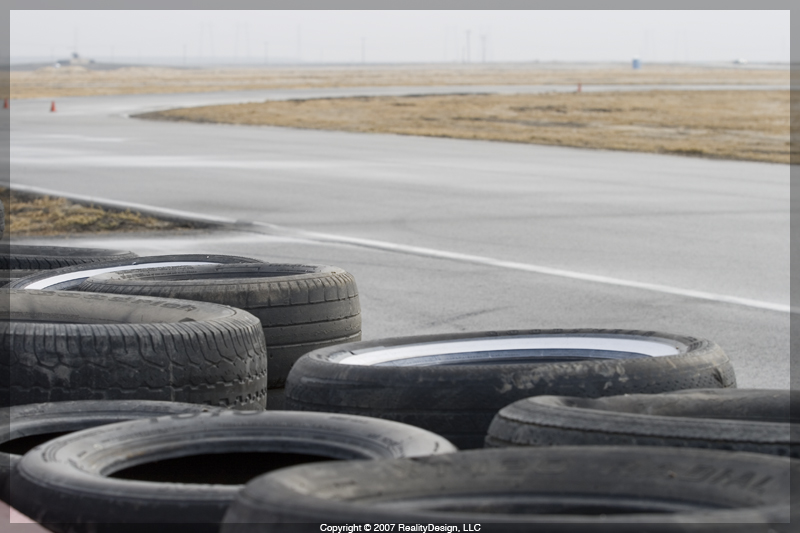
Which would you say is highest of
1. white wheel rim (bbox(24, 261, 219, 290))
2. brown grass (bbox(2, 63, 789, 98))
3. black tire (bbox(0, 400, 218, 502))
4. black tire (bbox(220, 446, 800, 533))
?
brown grass (bbox(2, 63, 789, 98))

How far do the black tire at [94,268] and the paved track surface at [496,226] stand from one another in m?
1.61

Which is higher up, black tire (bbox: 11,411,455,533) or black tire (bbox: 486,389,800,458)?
black tire (bbox: 486,389,800,458)

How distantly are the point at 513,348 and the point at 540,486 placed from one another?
218cm

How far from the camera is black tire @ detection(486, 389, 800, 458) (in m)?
2.48

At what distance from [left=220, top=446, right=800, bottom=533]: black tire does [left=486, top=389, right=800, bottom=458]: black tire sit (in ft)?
1.25

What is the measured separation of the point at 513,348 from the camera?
13.6 ft

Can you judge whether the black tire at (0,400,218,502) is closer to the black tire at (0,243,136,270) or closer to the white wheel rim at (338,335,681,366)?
the white wheel rim at (338,335,681,366)

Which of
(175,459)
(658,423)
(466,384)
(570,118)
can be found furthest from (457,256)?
(570,118)

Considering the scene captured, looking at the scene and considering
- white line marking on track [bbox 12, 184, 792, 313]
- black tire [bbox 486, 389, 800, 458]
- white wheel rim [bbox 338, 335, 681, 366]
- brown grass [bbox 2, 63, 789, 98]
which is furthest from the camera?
brown grass [bbox 2, 63, 789, 98]

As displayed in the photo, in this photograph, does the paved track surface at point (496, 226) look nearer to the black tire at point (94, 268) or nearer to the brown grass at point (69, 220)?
the brown grass at point (69, 220)

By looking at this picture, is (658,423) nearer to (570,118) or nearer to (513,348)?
(513,348)

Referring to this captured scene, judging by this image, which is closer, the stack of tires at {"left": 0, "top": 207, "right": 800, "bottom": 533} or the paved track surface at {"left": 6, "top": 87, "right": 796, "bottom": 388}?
the stack of tires at {"left": 0, "top": 207, "right": 800, "bottom": 533}

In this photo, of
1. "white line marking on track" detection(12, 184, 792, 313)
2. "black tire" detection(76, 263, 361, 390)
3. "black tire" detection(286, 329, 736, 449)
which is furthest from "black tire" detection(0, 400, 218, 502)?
"white line marking on track" detection(12, 184, 792, 313)

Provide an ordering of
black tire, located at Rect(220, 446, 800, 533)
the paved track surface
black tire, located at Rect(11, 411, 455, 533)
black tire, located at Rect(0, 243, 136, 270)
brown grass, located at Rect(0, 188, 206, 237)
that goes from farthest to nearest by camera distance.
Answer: brown grass, located at Rect(0, 188, 206, 237)
the paved track surface
black tire, located at Rect(0, 243, 136, 270)
black tire, located at Rect(11, 411, 455, 533)
black tire, located at Rect(220, 446, 800, 533)
